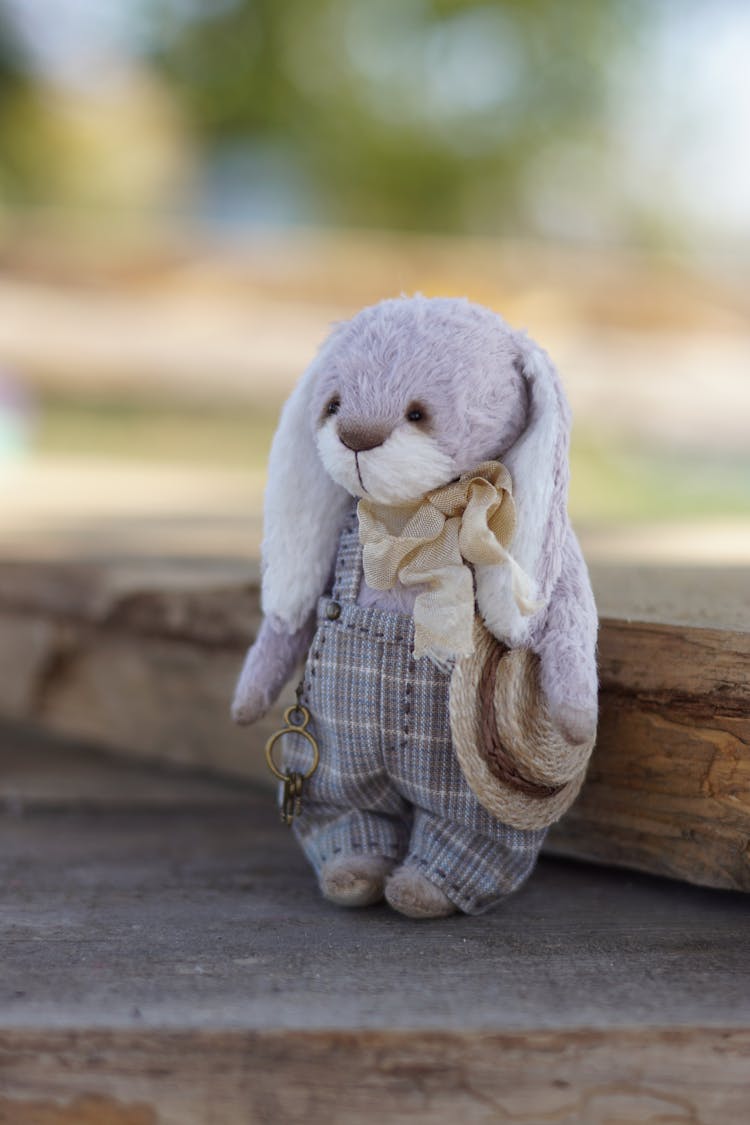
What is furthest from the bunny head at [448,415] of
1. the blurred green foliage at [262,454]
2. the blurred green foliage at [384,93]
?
the blurred green foliage at [384,93]

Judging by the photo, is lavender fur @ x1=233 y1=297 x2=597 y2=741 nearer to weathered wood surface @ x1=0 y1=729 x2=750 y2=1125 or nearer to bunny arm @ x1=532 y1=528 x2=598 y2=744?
bunny arm @ x1=532 y1=528 x2=598 y2=744

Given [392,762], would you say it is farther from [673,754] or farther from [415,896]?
[673,754]

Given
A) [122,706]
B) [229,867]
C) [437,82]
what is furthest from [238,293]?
[437,82]

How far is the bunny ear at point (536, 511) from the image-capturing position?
82cm

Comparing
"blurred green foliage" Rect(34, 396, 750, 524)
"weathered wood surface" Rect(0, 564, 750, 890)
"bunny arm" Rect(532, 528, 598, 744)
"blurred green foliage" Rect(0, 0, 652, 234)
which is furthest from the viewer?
"blurred green foliage" Rect(0, 0, 652, 234)

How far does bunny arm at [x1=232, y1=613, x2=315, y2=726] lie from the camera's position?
94 centimetres

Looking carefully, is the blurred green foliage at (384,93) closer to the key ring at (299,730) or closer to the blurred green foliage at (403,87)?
the blurred green foliage at (403,87)

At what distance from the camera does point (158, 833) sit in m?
1.12

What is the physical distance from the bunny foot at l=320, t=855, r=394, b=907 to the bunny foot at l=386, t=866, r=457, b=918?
0.05 feet

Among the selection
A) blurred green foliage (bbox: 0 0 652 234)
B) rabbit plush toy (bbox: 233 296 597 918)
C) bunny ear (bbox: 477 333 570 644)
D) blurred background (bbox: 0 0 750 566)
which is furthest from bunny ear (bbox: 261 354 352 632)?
blurred green foliage (bbox: 0 0 652 234)

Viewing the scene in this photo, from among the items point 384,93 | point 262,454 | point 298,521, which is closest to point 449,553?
point 298,521

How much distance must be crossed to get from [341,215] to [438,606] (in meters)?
8.44

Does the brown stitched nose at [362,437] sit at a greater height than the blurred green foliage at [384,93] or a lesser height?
lesser

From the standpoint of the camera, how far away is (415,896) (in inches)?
33.8
